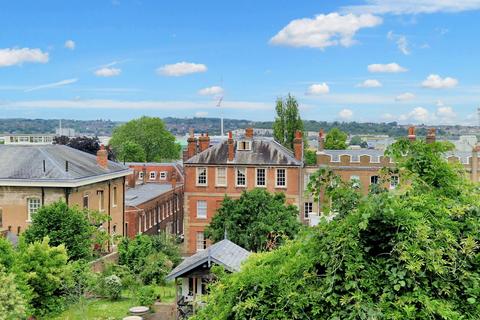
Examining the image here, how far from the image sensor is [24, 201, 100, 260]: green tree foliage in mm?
32469

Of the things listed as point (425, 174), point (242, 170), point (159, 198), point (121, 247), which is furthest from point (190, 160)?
point (425, 174)

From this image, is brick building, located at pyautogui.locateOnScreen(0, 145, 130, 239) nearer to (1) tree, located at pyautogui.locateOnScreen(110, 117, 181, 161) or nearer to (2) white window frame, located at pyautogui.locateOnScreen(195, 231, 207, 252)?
(2) white window frame, located at pyautogui.locateOnScreen(195, 231, 207, 252)

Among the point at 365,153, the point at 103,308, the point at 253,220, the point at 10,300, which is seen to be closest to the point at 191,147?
the point at 365,153

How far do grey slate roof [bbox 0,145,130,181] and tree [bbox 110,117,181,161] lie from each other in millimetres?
78659

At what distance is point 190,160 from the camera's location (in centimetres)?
5341

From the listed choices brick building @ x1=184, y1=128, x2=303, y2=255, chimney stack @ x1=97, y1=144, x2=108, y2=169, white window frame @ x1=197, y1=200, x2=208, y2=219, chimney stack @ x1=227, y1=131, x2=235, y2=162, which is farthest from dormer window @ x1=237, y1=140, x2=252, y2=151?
chimney stack @ x1=97, y1=144, x2=108, y2=169

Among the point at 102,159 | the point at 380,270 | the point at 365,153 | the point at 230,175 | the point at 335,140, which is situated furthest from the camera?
the point at 335,140

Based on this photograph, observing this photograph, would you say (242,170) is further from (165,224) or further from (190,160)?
(165,224)

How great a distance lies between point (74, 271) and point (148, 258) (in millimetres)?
9217

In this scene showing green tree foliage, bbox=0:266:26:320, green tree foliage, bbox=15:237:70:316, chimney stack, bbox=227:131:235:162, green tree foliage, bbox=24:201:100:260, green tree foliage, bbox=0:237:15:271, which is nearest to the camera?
green tree foliage, bbox=0:266:26:320

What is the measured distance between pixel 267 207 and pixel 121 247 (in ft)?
32.4

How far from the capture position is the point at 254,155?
5322 cm

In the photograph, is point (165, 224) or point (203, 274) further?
point (165, 224)

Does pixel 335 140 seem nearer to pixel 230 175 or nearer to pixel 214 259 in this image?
pixel 230 175
